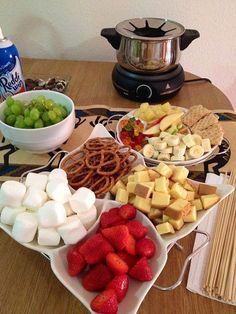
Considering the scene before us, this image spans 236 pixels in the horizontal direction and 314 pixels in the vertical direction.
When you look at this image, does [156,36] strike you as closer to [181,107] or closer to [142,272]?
[181,107]

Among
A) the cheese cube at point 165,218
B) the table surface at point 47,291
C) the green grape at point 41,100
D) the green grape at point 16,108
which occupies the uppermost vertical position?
the green grape at point 41,100

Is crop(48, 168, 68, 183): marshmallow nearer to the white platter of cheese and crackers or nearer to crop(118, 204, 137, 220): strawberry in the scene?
crop(118, 204, 137, 220): strawberry

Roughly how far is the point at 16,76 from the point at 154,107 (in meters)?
0.39

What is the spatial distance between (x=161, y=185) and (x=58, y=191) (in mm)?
191

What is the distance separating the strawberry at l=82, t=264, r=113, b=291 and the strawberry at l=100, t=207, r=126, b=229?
79mm

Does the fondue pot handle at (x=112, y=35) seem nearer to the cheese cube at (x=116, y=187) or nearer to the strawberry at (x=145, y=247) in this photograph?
the cheese cube at (x=116, y=187)

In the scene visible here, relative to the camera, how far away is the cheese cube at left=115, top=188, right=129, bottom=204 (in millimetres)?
613

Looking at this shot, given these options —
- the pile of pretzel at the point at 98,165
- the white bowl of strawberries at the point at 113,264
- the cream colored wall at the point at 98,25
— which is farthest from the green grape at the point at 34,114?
the cream colored wall at the point at 98,25

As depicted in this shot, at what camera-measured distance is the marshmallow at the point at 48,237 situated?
20.9 inches

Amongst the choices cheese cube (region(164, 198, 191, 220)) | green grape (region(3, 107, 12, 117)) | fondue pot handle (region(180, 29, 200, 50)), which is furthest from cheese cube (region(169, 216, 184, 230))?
fondue pot handle (region(180, 29, 200, 50))

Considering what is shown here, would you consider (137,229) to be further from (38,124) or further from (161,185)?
(38,124)

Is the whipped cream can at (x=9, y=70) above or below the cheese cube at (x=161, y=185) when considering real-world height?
above

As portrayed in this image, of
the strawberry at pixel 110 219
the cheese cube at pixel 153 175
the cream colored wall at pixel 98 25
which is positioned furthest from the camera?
the cream colored wall at pixel 98 25

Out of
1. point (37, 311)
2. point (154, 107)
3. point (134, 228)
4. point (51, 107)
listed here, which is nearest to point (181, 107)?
point (154, 107)
